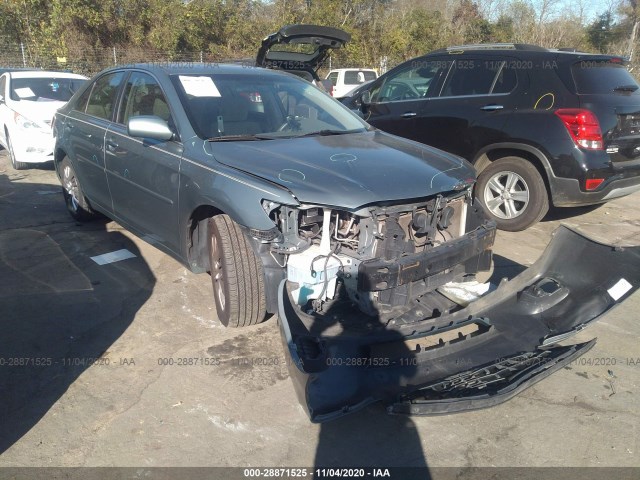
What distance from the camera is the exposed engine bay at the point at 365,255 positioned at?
301cm

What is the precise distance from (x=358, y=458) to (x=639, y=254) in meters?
2.15

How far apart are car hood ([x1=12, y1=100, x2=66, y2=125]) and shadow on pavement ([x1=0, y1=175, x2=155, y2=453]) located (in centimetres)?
289

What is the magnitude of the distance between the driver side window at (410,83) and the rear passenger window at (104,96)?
3.50m

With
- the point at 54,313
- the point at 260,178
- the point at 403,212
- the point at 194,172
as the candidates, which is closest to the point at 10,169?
the point at 54,313

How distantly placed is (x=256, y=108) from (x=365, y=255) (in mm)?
1710

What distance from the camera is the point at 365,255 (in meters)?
3.09

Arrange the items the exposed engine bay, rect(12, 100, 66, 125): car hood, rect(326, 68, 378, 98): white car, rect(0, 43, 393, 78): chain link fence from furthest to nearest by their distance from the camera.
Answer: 1. rect(0, 43, 393, 78): chain link fence
2. rect(326, 68, 378, 98): white car
3. rect(12, 100, 66, 125): car hood
4. the exposed engine bay

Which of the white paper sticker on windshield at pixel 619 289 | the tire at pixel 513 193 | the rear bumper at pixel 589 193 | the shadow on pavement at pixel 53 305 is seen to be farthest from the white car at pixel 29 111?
the white paper sticker on windshield at pixel 619 289

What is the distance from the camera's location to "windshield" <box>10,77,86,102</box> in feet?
29.4

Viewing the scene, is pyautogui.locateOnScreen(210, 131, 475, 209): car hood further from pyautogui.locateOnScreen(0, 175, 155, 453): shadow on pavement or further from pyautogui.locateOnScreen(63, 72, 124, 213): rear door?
pyautogui.locateOnScreen(63, 72, 124, 213): rear door

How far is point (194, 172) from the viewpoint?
3.55m

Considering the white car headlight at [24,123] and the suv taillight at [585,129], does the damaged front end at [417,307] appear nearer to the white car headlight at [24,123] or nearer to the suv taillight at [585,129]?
the suv taillight at [585,129]

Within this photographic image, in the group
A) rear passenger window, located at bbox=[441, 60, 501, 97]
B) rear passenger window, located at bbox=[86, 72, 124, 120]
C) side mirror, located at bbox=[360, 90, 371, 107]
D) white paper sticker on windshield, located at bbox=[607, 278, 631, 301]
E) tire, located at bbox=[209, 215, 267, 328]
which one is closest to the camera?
white paper sticker on windshield, located at bbox=[607, 278, 631, 301]

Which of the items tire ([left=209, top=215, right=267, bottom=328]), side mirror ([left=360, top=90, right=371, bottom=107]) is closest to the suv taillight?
side mirror ([left=360, top=90, right=371, bottom=107])
